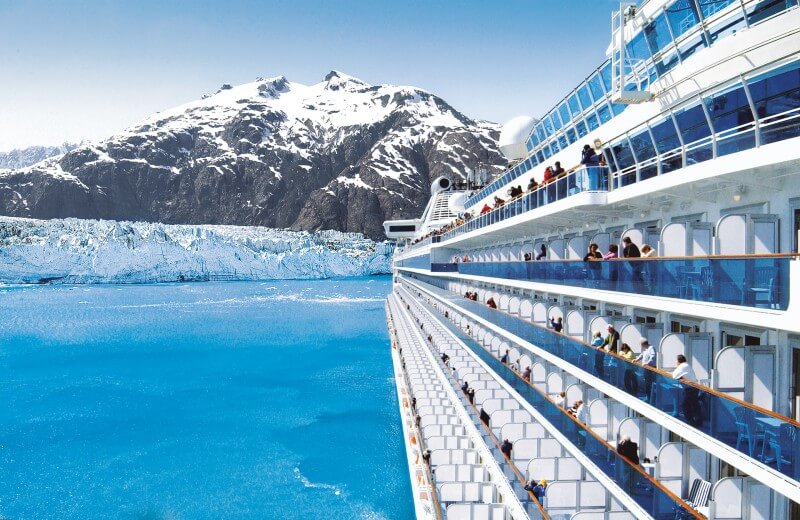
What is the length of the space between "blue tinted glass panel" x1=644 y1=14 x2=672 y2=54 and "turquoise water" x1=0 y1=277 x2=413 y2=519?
34.4ft

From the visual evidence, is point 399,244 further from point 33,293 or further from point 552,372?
point 552,372

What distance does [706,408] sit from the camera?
5.30 metres

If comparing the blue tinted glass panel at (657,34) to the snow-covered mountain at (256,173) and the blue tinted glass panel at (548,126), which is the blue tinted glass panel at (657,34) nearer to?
the blue tinted glass panel at (548,126)

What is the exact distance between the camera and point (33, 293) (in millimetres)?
79312

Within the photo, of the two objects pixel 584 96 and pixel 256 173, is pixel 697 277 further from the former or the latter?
pixel 256 173

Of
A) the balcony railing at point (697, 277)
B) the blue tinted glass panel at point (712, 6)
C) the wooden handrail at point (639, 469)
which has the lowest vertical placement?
the wooden handrail at point (639, 469)

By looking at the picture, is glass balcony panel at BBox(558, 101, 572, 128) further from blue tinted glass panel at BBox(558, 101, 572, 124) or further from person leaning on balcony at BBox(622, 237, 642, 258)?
person leaning on balcony at BBox(622, 237, 642, 258)

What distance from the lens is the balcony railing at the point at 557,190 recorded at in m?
8.32

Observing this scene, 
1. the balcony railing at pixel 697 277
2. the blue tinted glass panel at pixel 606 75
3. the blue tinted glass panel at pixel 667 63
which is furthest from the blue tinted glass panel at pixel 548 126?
the balcony railing at pixel 697 277

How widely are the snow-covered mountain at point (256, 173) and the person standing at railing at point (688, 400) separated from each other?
150553 millimetres

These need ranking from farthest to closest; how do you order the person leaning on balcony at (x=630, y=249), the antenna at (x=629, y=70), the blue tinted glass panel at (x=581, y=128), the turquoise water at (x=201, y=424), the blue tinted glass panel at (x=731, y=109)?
1. the turquoise water at (x=201, y=424)
2. the blue tinted glass panel at (x=581, y=128)
3. the antenna at (x=629, y=70)
4. the person leaning on balcony at (x=630, y=249)
5. the blue tinted glass panel at (x=731, y=109)

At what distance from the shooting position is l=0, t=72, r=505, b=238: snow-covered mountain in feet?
536

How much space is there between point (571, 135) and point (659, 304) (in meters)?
8.46

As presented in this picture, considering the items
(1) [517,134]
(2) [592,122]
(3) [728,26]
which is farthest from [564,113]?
(1) [517,134]
